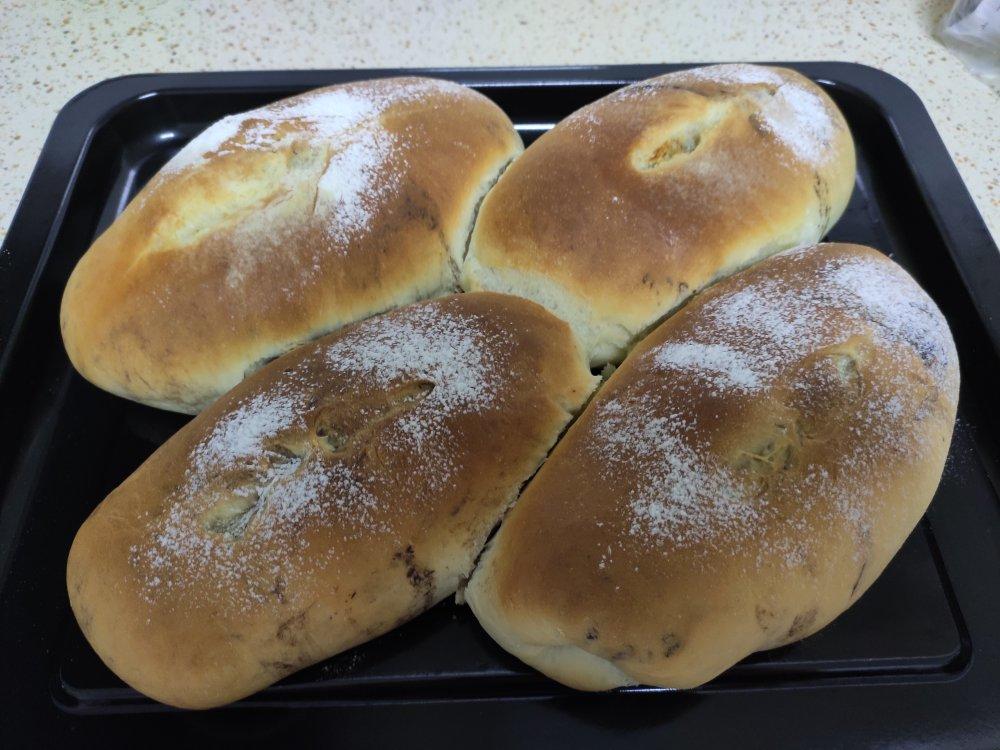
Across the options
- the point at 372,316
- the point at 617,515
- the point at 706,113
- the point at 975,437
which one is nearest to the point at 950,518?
the point at 975,437

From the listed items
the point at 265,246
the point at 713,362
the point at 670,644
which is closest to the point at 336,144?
the point at 265,246

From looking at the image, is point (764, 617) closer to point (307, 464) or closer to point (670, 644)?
point (670, 644)

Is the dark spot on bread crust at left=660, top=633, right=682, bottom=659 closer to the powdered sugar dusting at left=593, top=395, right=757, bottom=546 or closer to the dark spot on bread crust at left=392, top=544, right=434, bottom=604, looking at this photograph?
the powdered sugar dusting at left=593, top=395, right=757, bottom=546

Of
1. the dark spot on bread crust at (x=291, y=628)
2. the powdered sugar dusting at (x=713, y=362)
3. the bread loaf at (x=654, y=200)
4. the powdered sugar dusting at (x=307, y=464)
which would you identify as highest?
the bread loaf at (x=654, y=200)

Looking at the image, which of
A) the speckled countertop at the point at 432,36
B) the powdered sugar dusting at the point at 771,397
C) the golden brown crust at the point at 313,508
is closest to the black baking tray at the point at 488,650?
the golden brown crust at the point at 313,508

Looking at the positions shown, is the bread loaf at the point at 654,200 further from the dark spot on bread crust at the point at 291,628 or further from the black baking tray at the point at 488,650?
the dark spot on bread crust at the point at 291,628
